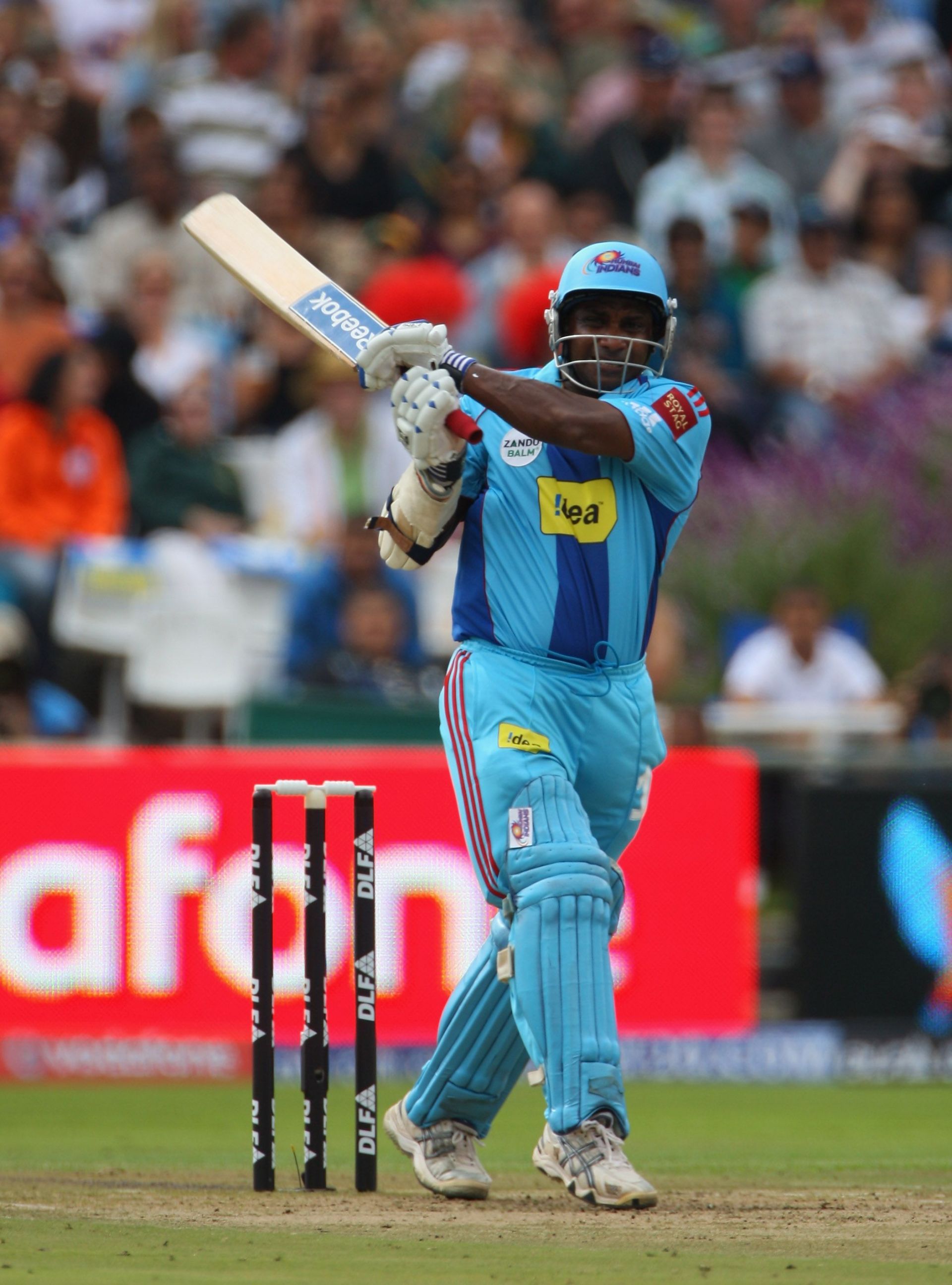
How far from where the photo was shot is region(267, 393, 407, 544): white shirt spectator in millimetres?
12430

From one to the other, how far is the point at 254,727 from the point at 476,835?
491 centimetres

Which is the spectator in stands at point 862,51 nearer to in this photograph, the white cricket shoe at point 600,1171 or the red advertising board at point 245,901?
the red advertising board at point 245,901

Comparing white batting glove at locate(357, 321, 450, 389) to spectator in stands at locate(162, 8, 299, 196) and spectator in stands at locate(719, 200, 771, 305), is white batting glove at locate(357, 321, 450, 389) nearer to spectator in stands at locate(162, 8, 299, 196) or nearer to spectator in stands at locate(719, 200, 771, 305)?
spectator in stands at locate(719, 200, 771, 305)

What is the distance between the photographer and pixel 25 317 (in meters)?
12.7

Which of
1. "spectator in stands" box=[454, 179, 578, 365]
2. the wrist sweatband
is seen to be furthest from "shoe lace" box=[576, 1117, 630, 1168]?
"spectator in stands" box=[454, 179, 578, 365]

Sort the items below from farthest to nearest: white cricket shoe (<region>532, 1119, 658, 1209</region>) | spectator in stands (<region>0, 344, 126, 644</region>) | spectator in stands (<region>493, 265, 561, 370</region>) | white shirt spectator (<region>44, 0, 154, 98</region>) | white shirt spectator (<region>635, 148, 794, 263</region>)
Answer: white shirt spectator (<region>44, 0, 154, 98</region>) → white shirt spectator (<region>635, 148, 794, 263</region>) → spectator in stands (<region>493, 265, 561, 370</region>) → spectator in stands (<region>0, 344, 126, 644</region>) → white cricket shoe (<region>532, 1119, 658, 1209</region>)

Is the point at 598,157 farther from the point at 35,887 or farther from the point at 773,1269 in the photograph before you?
the point at 773,1269

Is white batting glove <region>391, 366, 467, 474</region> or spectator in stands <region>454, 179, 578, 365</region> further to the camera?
spectator in stands <region>454, 179, 578, 365</region>

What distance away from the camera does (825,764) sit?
9.73 metres

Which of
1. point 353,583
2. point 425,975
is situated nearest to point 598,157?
point 353,583

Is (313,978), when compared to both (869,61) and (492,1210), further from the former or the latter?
(869,61)

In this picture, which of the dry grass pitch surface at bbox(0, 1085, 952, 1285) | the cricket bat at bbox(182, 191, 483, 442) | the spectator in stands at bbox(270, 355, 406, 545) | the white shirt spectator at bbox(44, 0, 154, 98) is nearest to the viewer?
the dry grass pitch surface at bbox(0, 1085, 952, 1285)

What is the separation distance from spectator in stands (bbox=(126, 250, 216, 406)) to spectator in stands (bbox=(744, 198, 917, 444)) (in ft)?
11.9

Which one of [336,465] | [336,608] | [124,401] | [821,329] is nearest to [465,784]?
[336,608]
